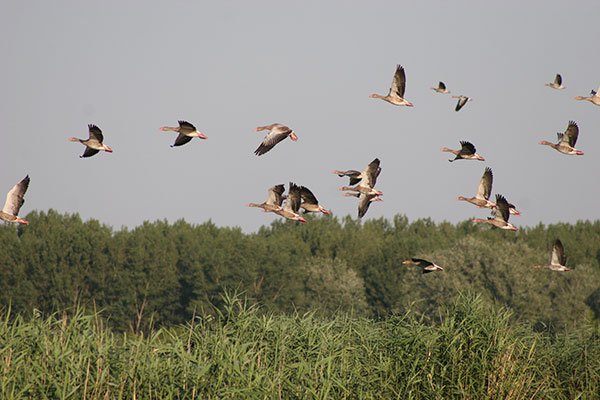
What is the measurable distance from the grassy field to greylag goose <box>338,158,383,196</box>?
5381 mm

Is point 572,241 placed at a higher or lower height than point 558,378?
Answer: higher

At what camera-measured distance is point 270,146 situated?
22203 mm

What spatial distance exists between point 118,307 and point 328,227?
24.4 metres

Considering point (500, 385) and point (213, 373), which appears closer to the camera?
point (213, 373)

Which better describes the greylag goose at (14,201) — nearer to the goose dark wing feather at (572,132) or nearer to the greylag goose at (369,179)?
the greylag goose at (369,179)

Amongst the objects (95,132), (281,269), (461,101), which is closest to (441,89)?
(461,101)

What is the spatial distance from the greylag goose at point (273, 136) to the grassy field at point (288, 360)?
13.3 ft

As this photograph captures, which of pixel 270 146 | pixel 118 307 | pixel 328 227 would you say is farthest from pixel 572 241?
pixel 270 146

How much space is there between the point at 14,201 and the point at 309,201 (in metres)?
6.69

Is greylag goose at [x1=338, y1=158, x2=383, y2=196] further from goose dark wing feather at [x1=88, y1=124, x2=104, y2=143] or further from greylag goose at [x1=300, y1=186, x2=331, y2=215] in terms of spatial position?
goose dark wing feather at [x1=88, y1=124, x2=104, y2=143]

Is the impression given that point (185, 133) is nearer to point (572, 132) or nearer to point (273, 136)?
point (273, 136)

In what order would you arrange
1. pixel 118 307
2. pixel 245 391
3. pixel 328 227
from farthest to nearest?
pixel 328 227
pixel 118 307
pixel 245 391

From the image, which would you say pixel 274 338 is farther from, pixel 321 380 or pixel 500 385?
pixel 500 385

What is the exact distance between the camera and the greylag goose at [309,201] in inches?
975
